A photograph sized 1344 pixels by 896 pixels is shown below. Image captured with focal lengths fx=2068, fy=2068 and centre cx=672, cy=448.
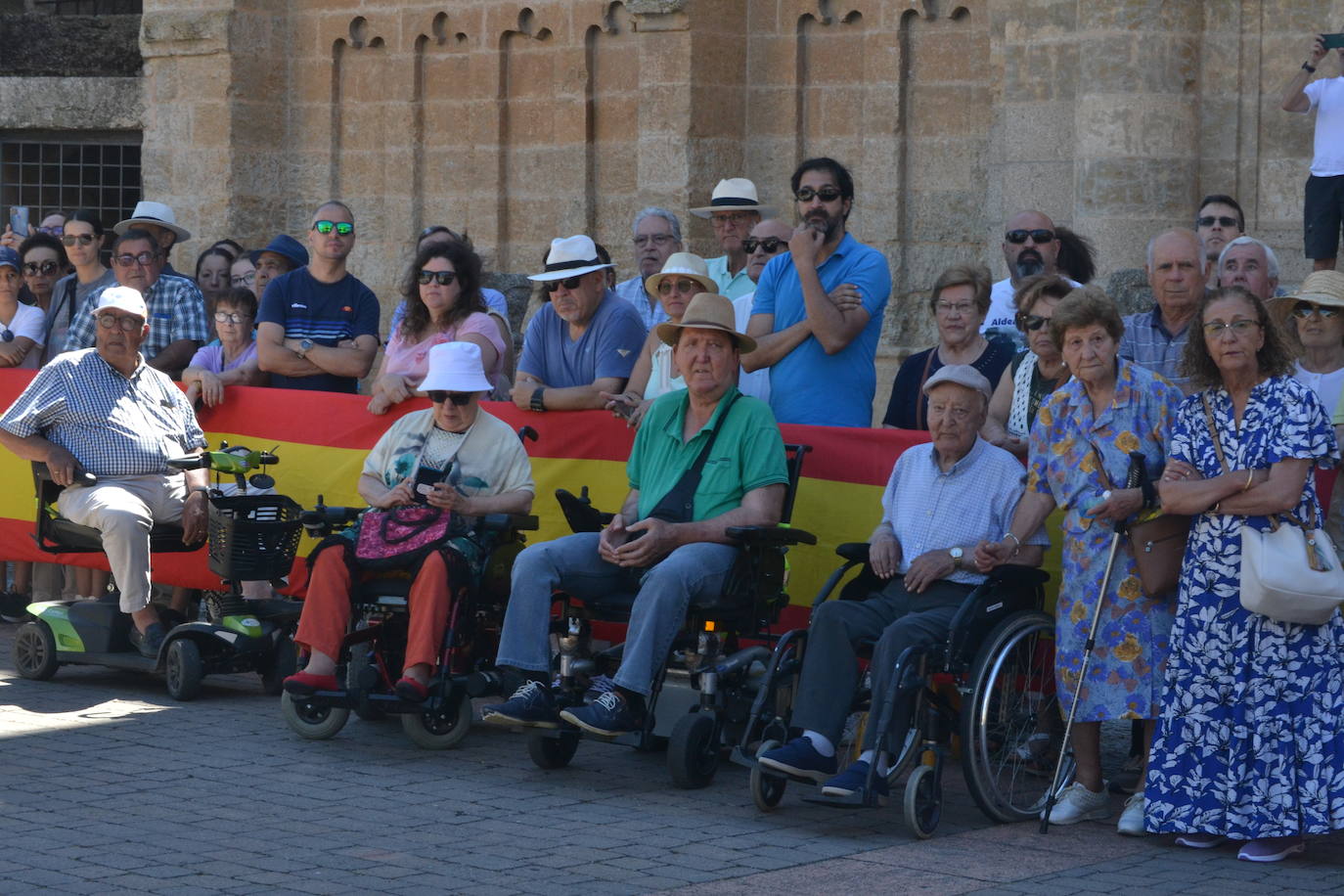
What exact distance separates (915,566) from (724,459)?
3.21 ft

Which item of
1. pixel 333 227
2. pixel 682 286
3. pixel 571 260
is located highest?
A: pixel 333 227

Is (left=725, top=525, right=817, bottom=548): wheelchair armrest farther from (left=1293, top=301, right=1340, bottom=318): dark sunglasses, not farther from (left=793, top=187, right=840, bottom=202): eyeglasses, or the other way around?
(left=1293, top=301, right=1340, bottom=318): dark sunglasses

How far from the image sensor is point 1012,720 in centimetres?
721

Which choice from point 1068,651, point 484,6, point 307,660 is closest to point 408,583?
point 307,660

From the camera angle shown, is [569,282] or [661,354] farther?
[569,282]

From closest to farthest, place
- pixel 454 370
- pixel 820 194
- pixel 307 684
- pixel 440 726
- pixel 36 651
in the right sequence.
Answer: pixel 307 684 < pixel 440 726 < pixel 454 370 < pixel 820 194 < pixel 36 651

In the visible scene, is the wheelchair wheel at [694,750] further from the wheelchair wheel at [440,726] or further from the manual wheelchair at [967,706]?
the wheelchair wheel at [440,726]

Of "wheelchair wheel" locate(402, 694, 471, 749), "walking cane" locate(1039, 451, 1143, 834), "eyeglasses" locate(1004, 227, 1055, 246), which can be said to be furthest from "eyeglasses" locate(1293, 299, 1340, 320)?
"wheelchair wheel" locate(402, 694, 471, 749)

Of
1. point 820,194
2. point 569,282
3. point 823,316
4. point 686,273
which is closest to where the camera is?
point 823,316

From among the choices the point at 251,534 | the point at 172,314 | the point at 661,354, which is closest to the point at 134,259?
the point at 172,314

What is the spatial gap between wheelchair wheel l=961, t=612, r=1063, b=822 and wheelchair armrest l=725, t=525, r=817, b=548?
37.1 inches

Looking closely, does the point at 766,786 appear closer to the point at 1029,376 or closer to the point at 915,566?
the point at 915,566

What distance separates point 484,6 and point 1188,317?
9.71m

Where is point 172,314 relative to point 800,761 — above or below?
above
